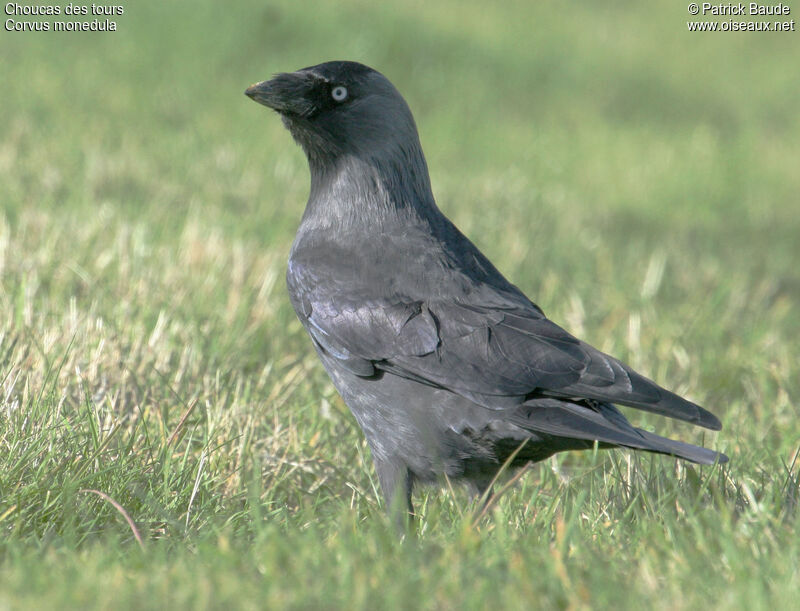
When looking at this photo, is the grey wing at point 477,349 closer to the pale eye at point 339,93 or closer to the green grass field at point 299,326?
the green grass field at point 299,326

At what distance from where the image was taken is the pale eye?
3666mm

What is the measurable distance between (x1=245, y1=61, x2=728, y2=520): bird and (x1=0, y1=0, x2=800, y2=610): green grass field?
0.20m

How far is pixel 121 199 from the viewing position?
6.64 meters

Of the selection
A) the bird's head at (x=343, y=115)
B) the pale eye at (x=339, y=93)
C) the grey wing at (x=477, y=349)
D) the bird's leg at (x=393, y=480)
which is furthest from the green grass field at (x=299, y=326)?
the pale eye at (x=339, y=93)

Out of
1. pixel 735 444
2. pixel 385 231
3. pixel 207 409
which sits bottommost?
pixel 735 444

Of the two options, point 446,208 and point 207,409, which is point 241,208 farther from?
point 207,409

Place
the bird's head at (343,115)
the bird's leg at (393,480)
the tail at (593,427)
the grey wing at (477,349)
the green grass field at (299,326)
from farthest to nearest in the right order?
the bird's head at (343,115)
the bird's leg at (393,480)
the grey wing at (477,349)
the tail at (593,427)
the green grass field at (299,326)

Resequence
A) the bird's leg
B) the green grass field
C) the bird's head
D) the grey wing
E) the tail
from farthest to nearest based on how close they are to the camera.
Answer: the bird's head → the bird's leg → the grey wing → the tail → the green grass field

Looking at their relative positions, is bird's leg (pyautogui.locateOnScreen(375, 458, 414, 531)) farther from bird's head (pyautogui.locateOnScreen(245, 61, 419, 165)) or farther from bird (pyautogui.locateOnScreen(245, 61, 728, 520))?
bird's head (pyautogui.locateOnScreen(245, 61, 419, 165))

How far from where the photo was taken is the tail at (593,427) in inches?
105

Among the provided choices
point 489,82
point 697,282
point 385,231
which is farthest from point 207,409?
point 489,82

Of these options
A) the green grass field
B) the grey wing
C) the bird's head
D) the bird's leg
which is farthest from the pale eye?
the bird's leg

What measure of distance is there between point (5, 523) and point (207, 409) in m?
0.93

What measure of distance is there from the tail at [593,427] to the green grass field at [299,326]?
0.17 metres
